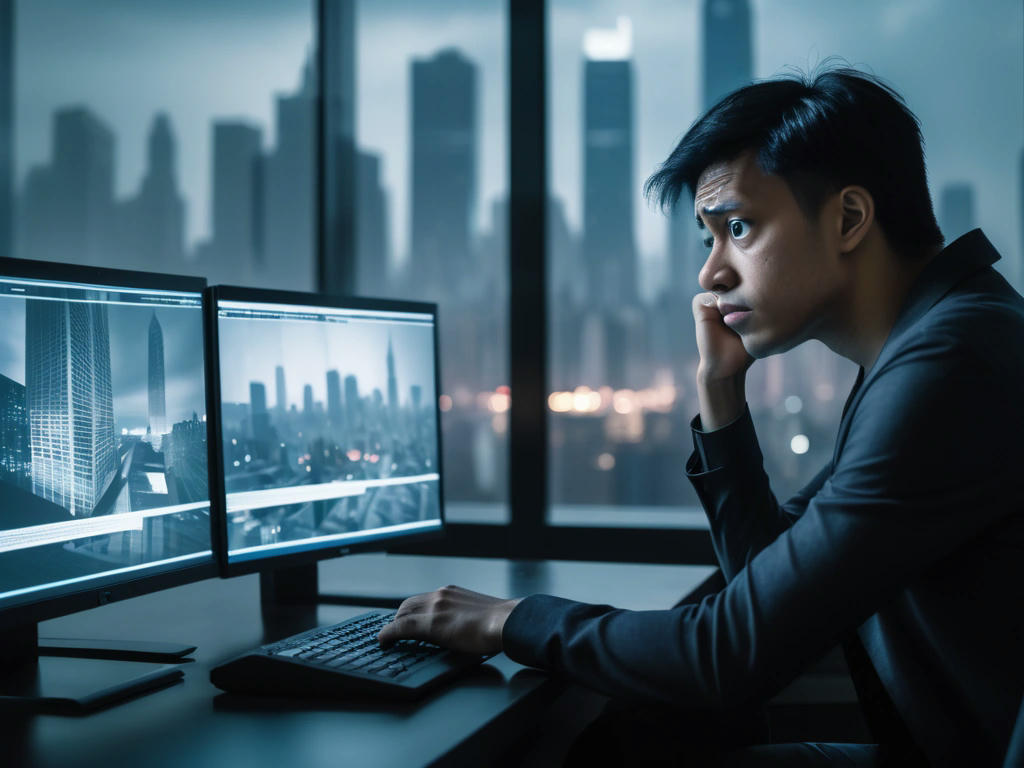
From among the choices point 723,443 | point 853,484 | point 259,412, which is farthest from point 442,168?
point 853,484

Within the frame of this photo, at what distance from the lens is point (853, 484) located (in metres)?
0.90

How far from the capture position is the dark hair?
111 centimetres

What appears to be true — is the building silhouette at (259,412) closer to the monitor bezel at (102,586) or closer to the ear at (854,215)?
the monitor bezel at (102,586)

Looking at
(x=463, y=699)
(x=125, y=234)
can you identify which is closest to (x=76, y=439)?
(x=463, y=699)

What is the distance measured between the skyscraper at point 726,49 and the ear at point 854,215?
1314 mm

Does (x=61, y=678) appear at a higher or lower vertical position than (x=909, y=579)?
lower

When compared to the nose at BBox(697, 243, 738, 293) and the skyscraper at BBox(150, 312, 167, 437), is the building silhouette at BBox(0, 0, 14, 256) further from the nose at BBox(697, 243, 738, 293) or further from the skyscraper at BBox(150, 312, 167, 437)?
the nose at BBox(697, 243, 738, 293)

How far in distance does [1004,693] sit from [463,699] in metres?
0.55

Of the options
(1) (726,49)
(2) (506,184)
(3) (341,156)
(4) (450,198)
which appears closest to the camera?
(1) (726,49)

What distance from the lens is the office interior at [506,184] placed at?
220cm

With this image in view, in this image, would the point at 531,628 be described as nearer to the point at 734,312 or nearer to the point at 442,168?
the point at 734,312

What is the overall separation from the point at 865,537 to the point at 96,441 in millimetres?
859

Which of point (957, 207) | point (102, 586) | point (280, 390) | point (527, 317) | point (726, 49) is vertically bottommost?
point (102, 586)

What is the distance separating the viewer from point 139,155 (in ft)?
7.96
